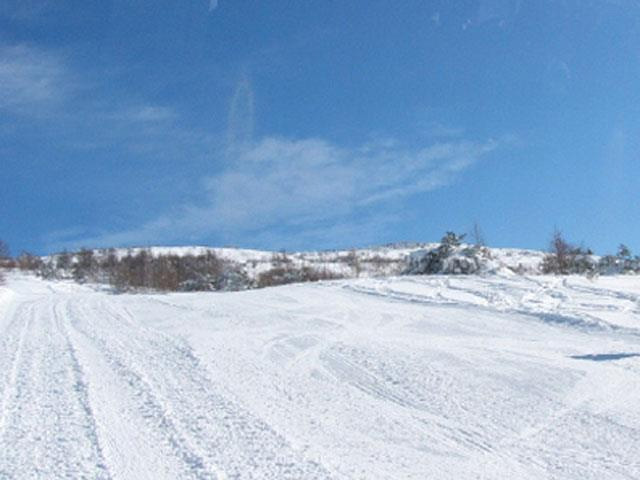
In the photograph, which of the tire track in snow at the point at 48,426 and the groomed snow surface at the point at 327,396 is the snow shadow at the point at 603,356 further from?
the tire track in snow at the point at 48,426

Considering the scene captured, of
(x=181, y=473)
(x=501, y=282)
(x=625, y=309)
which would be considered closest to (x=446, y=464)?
(x=181, y=473)

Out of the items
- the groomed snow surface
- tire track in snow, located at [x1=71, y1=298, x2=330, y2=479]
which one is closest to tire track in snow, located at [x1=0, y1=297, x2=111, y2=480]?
the groomed snow surface

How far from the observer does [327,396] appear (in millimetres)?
5656

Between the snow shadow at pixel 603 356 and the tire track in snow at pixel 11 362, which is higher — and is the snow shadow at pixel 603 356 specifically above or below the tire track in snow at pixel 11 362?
below

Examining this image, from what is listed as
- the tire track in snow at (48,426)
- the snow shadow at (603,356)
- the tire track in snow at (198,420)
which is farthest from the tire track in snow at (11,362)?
the snow shadow at (603,356)

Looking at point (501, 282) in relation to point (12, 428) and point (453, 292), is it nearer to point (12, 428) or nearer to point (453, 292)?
point (453, 292)

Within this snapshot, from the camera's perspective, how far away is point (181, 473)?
12.2 feet

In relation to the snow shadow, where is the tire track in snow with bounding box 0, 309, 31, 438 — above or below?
above

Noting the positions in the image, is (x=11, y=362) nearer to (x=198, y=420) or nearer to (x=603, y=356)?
(x=198, y=420)

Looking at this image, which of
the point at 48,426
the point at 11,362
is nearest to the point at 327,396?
the point at 48,426

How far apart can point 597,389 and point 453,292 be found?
377 inches

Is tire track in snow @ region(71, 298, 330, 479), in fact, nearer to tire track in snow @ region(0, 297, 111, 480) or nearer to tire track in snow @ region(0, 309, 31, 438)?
tire track in snow @ region(0, 297, 111, 480)

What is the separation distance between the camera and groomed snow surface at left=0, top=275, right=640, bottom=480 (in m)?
3.93

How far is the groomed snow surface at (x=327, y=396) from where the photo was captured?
393cm
